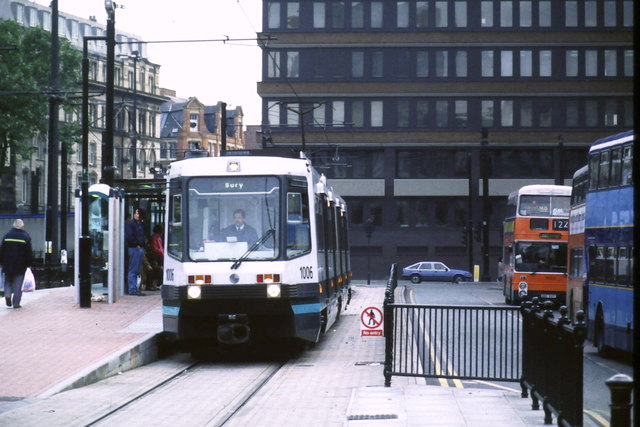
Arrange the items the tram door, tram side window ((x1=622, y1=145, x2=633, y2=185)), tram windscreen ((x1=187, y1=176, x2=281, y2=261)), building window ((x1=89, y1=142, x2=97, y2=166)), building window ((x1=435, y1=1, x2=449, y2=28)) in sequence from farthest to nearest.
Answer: building window ((x1=89, y1=142, x2=97, y2=166)), building window ((x1=435, y1=1, x2=449, y2=28)), the tram door, tram side window ((x1=622, y1=145, x2=633, y2=185)), tram windscreen ((x1=187, y1=176, x2=281, y2=261))

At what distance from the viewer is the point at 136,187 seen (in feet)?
91.5

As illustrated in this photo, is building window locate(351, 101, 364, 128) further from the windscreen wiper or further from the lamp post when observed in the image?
the windscreen wiper

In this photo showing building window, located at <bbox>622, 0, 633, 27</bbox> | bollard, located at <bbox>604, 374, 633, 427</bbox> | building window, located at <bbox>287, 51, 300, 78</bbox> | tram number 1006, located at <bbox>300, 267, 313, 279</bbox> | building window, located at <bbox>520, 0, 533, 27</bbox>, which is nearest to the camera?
bollard, located at <bbox>604, 374, 633, 427</bbox>

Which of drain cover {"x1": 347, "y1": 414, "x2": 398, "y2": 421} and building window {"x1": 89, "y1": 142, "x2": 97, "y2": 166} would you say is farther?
building window {"x1": 89, "y1": 142, "x2": 97, "y2": 166}

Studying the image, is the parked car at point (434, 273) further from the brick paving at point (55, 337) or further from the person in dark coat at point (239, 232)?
the person in dark coat at point (239, 232)

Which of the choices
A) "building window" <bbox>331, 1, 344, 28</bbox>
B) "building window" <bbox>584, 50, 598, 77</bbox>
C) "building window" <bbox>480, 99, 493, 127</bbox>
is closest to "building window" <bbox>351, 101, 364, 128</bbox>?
"building window" <bbox>331, 1, 344, 28</bbox>

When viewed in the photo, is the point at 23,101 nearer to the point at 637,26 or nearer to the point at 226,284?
the point at 226,284

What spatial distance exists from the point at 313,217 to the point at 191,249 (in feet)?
6.43

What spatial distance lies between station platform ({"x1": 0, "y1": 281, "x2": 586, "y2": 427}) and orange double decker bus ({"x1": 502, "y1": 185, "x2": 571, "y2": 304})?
16701mm

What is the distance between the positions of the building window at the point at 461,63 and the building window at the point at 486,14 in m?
2.21

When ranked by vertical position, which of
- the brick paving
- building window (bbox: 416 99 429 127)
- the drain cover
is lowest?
the drain cover

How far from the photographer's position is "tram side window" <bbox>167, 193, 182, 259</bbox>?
1831 cm

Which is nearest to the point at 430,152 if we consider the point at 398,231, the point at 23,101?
the point at 398,231

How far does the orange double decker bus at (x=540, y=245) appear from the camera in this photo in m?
40.8
